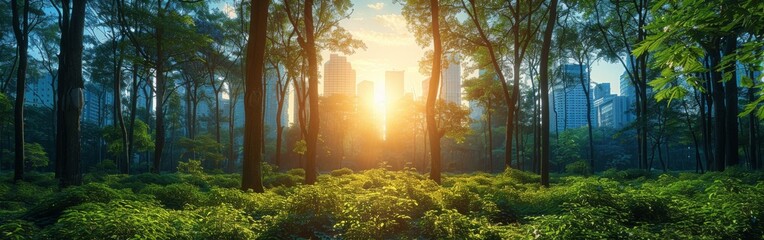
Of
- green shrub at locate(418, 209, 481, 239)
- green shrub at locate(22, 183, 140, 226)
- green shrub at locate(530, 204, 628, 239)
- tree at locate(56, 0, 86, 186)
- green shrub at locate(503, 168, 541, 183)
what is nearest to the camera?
green shrub at locate(530, 204, 628, 239)

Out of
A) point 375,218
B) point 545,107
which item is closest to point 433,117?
point 545,107

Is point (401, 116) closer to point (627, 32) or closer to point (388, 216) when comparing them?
point (627, 32)

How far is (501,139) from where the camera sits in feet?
208

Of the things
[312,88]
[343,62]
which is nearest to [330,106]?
[343,62]

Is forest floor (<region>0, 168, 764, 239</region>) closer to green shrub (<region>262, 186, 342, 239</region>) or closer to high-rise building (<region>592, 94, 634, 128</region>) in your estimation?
green shrub (<region>262, 186, 342, 239</region>)

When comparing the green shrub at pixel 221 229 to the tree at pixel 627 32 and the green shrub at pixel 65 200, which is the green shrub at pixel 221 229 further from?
the tree at pixel 627 32

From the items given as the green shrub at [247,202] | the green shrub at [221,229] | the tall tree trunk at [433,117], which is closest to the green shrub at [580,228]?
the green shrub at [221,229]

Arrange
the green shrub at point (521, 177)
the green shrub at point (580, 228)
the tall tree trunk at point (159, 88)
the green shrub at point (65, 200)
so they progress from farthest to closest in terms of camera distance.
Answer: the tall tree trunk at point (159, 88), the green shrub at point (521, 177), the green shrub at point (65, 200), the green shrub at point (580, 228)

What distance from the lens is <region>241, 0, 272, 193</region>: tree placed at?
1162 cm

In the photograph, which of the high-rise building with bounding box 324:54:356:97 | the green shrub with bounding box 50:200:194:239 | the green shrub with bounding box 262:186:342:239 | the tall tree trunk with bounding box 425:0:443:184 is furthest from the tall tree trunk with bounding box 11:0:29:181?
the high-rise building with bounding box 324:54:356:97

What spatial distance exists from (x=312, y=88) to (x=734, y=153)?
18.7 meters

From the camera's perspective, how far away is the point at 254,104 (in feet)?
38.2

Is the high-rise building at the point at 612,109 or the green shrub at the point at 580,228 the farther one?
the high-rise building at the point at 612,109

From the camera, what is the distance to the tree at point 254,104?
11.6 metres
